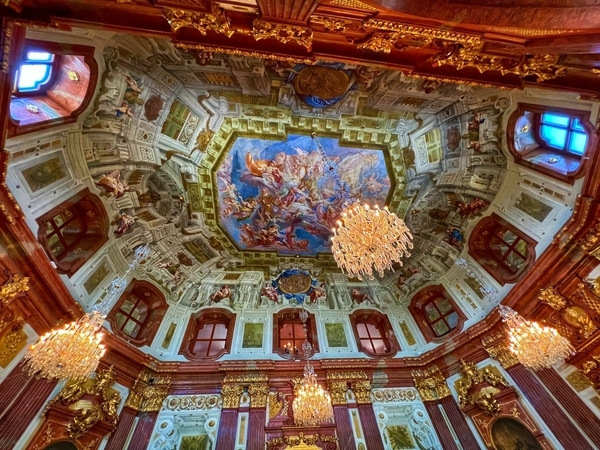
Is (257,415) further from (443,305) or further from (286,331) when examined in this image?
(443,305)

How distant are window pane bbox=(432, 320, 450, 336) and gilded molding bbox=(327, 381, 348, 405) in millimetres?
4145

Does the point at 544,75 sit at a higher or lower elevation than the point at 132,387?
higher

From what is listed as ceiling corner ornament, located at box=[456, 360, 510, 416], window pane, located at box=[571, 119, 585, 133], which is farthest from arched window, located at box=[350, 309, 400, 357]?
window pane, located at box=[571, 119, 585, 133]

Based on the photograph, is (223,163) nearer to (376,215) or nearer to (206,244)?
(206,244)

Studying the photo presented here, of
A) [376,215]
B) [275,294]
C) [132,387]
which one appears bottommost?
[132,387]

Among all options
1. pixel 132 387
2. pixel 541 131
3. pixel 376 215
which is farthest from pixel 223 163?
pixel 541 131

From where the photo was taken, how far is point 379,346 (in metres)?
10.5

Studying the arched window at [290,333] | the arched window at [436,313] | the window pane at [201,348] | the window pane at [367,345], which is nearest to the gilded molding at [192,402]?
the window pane at [201,348]

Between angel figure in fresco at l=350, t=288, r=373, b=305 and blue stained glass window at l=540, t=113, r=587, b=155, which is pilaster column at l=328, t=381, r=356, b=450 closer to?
angel figure in fresco at l=350, t=288, r=373, b=305

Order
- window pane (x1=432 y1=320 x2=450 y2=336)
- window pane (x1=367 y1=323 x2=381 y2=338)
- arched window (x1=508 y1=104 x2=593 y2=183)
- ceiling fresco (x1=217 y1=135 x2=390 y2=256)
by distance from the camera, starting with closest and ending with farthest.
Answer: arched window (x1=508 y1=104 x2=593 y2=183) → ceiling fresco (x1=217 y1=135 x2=390 y2=256) → window pane (x1=432 y1=320 x2=450 y2=336) → window pane (x1=367 y1=323 x2=381 y2=338)

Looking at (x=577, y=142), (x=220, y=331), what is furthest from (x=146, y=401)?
(x=577, y=142)

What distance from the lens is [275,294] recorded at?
11383 millimetres

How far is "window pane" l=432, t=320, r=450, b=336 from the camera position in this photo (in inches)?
395

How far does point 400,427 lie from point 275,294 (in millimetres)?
6093
